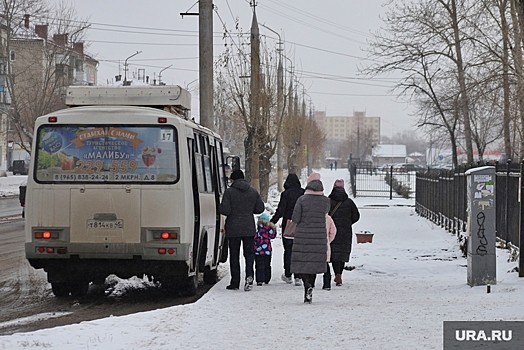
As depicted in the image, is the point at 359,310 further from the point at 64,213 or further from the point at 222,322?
the point at 64,213

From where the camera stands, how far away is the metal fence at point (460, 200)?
1438 centimetres

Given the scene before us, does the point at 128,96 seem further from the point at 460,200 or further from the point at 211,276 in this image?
the point at 460,200

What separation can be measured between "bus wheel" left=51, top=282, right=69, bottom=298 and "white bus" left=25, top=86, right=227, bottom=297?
0.46 ft

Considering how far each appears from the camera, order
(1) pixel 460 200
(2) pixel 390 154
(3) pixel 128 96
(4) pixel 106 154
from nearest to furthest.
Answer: (4) pixel 106 154 < (3) pixel 128 96 < (1) pixel 460 200 < (2) pixel 390 154

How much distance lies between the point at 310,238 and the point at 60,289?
3821 mm

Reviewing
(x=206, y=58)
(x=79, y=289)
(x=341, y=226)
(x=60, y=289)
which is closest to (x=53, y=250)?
(x=60, y=289)

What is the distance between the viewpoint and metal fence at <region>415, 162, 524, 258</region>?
1438 cm

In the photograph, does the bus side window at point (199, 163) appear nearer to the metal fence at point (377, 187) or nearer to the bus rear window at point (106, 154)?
the bus rear window at point (106, 154)

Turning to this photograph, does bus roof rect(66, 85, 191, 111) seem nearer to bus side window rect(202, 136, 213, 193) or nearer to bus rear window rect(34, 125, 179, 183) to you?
bus side window rect(202, 136, 213, 193)

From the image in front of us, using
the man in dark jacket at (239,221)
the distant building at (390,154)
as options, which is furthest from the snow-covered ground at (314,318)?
the distant building at (390,154)

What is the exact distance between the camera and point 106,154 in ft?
35.9

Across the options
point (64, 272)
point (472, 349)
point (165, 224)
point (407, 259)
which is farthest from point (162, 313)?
point (407, 259)

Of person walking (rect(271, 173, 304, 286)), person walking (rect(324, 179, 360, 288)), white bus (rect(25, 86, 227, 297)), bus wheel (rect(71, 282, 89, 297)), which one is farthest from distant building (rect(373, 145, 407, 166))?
white bus (rect(25, 86, 227, 297))

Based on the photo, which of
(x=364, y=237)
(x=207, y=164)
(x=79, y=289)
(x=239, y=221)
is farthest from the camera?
→ (x=364, y=237)
